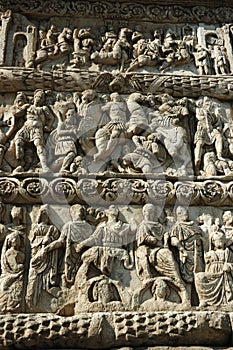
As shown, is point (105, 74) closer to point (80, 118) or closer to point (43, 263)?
point (80, 118)

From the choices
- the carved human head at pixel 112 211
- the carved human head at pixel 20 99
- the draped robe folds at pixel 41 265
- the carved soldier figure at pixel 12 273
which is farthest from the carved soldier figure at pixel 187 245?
the carved human head at pixel 20 99

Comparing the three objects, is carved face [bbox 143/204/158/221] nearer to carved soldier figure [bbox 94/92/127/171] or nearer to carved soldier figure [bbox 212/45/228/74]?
carved soldier figure [bbox 94/92/127/171]

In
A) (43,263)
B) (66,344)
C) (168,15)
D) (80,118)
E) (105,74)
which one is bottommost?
(66,344)

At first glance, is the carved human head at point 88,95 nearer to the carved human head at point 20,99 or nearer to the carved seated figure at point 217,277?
the carved human head at point 20,99

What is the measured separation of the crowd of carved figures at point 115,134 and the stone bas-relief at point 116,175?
14 mm

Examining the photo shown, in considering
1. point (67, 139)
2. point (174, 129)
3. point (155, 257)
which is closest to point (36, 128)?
point (67, 139)

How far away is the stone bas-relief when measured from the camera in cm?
434

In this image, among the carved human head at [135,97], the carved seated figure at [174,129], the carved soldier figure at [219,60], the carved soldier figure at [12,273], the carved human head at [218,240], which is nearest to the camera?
the carved soldier figure at [12,273]

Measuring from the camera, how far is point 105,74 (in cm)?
576

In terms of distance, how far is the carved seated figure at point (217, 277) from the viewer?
4430mm

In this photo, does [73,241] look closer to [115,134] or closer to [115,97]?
[115,134]

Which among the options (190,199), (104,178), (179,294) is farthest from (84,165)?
(179,294)

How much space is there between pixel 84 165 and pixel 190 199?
110 cm

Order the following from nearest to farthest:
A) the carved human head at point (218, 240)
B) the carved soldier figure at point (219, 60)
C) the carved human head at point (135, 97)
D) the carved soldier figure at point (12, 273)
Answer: the carved soldier figure at point (12, 273) < the carved human head at point (218, 240) < the carved human head at point (135, 97) < the carved soldier figure at point (219, 60)
